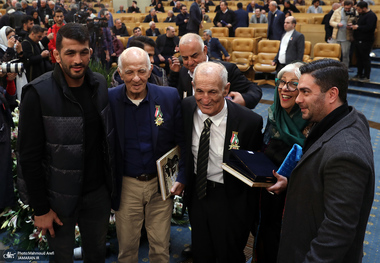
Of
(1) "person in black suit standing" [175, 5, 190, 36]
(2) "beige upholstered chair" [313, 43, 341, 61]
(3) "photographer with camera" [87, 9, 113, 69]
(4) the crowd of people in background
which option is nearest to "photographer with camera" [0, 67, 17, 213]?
(4) the crowd of people in background

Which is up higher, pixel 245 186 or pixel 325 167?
pixel 325 167

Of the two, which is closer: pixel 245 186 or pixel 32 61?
pixel 245 186

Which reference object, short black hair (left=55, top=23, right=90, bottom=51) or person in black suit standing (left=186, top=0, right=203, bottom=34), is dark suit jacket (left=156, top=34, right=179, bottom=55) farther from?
short black hair (left=55, top=23, right=90, bottom=51)

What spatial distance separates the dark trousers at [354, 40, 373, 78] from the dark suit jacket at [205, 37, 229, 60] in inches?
114

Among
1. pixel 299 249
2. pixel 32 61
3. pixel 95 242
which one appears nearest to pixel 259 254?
pixel 299 249

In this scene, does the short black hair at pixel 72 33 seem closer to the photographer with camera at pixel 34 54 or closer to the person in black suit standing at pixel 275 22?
the photographer with camera at pixel 34 54

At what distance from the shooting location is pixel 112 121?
2.02 metres

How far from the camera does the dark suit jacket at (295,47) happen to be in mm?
7281

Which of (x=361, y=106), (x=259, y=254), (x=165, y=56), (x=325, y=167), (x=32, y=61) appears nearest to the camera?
(x=325, y=167)

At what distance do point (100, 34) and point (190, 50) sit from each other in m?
5.18

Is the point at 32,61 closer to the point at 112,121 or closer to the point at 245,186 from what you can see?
the point at 112,121

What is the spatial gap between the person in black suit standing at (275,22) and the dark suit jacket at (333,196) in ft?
26.6

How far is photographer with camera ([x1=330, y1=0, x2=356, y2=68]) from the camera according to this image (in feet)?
26.3

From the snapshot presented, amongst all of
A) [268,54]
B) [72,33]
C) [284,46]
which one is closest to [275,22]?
[268,54]
